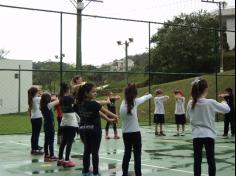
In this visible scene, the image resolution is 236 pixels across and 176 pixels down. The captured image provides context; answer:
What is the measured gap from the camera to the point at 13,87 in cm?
4178

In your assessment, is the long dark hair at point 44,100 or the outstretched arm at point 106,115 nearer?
the outstretched arm at point 106,115

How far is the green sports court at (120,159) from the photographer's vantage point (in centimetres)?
937

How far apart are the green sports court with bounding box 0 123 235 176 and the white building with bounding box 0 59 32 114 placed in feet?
81.0

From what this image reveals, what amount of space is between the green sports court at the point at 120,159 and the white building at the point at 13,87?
24684 millimetres

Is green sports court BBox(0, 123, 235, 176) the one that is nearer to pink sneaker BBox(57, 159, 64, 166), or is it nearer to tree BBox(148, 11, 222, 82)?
pink sneaker BBox(57, 159, 64, 166)

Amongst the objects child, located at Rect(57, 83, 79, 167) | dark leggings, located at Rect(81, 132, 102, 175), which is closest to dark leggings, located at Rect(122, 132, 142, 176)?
dark leggings, located at Rect(81, 132, 102, 175)

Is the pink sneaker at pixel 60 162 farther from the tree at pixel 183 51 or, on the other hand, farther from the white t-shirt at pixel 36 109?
the tree at pixel 183 51

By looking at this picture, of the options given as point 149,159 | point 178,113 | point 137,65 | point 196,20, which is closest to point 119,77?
point 137,65

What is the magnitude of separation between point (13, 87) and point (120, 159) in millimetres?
32082

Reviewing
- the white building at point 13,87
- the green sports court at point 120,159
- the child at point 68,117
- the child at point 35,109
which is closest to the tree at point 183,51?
the white building at point 13,87

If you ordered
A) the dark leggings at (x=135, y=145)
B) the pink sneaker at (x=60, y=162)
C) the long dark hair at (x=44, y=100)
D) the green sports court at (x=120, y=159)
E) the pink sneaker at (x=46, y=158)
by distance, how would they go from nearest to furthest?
the dark leggings at (x=135, y=145)
the green sports court at (x=120, y=159)
the pink sneaker at (x=60, y=162)
the long dark hair at (x=44, y=100)
the pink sneaker at (x=46, y=158)

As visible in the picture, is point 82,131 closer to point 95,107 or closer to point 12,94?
point 95,107

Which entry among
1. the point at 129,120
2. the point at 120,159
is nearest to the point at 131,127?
the point at 129,120

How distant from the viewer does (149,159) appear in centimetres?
1098
